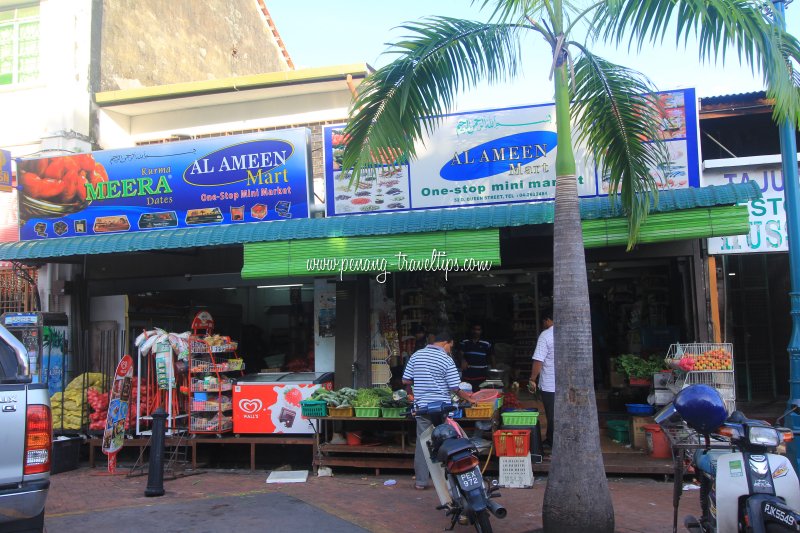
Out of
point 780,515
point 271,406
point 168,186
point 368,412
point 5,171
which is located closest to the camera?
point 780,515

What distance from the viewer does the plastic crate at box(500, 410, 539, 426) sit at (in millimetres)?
7812

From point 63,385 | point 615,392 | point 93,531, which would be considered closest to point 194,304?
point 63,385

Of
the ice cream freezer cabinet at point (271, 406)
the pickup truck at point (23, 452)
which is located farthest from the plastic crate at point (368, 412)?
the pickup truck at point (23, 452)

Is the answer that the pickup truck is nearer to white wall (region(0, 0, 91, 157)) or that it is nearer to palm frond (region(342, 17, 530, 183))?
palm frond (region(342, 17, 530, 183))

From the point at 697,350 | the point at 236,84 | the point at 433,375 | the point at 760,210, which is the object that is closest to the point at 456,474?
the point at 433,375

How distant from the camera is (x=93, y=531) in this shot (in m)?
6.37

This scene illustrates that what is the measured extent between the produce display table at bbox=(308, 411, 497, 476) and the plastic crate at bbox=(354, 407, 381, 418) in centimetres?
4

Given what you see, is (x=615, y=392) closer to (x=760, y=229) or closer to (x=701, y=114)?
(x=760, y=229)

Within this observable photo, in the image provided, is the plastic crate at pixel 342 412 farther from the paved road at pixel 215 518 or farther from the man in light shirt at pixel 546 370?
the man in light shirt at pixel 546 370

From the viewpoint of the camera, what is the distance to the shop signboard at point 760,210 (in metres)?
8.90

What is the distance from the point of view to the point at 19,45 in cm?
1309

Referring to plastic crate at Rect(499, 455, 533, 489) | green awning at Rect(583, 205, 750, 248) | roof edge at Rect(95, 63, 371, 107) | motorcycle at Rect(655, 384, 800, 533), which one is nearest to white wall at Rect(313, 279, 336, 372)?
plastic crate at Rect(499, 455, 533, 489)

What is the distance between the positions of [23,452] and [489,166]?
6.86 meters

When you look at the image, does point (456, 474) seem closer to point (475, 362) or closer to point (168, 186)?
point (475, 362)
